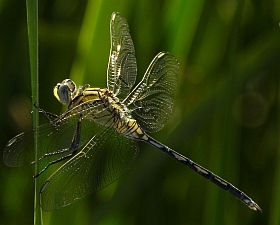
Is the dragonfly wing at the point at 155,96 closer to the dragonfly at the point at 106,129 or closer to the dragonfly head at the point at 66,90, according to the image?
the dragonfly at the point at 106,129

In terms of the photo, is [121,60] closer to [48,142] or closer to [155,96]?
[155,96]

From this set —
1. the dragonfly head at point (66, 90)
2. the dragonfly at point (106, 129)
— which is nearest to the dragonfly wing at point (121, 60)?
the dragonfly at point (106, 129)

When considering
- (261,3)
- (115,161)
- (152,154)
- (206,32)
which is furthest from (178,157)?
(261,3)

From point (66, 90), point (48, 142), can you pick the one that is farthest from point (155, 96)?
point (48, 142)

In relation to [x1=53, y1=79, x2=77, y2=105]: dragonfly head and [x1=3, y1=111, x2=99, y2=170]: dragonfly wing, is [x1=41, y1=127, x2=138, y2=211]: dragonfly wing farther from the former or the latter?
[x1=53, y1=79, x2=77, y2=105]: dragonfly head

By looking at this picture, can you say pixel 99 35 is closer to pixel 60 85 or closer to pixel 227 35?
pixel 60 85

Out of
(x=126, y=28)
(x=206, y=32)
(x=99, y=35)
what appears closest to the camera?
(x=99, y=35)
